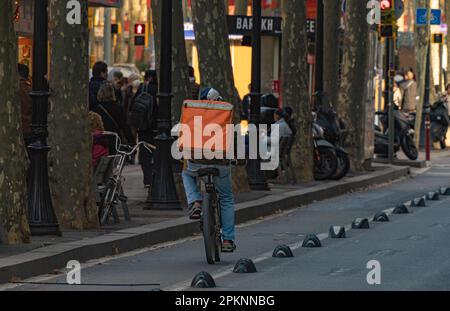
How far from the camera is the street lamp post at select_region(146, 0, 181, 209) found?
2116 centimetres

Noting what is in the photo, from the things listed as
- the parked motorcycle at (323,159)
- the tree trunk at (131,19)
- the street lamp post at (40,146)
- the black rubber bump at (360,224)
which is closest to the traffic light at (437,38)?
the parked motorcycle at (323,159)

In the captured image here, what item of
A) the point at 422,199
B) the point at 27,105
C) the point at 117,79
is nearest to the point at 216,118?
the point at 27,105

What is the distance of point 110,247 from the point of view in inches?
665

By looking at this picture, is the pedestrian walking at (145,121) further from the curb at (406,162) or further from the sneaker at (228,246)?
the curb at (406,162)

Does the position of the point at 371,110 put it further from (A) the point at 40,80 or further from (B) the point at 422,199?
(A) the point at 40,80

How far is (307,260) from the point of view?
635 inches

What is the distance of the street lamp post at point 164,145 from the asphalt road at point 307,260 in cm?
111

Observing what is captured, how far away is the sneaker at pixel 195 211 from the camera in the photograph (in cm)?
1597

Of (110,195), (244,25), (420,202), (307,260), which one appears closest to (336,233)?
(110,195)

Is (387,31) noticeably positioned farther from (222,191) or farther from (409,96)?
(222,191)

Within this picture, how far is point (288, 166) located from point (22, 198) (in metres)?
11.9

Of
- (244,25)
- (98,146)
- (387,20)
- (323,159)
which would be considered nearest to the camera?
(98,146)

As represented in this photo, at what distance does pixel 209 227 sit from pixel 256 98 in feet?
35.9

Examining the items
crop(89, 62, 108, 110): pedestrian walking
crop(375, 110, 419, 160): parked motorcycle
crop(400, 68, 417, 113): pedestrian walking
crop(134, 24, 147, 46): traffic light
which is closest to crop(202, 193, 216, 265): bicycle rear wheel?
crop(89, 62, 108, 110): pedestrian walking
